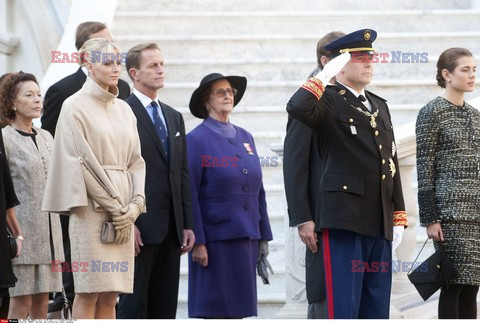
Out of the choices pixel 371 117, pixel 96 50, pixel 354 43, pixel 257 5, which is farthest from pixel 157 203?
pixel 257 5

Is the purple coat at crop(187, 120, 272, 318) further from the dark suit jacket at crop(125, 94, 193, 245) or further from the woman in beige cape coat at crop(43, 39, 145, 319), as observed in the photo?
the woman in beige cape coat at crop(43, 39, 145, 319)

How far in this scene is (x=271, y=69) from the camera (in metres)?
11.4

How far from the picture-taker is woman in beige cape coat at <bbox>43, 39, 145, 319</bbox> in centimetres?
654

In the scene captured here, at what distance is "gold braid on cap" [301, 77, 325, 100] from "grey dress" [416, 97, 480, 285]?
110cm

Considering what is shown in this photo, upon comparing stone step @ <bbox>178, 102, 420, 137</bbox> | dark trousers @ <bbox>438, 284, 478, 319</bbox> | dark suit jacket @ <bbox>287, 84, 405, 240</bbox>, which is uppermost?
stone step @ <bbox>178, 102, 420, 137</bbox>

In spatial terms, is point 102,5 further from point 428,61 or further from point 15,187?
point 15,187

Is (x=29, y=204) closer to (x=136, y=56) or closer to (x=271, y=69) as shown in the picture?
(x=136, y=56)

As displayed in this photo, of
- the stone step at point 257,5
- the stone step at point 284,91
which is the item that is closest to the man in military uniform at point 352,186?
the stone step at point 284,91

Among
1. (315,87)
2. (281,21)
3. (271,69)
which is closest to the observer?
(315,87)

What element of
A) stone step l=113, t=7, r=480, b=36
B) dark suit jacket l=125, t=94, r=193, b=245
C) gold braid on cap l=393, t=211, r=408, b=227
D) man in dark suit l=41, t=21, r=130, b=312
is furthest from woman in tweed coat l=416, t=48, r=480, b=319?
stone step l=113, t=7, r=480, b=36

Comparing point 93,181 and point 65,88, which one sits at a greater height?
point 65,88

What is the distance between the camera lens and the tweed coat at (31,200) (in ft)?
24.5

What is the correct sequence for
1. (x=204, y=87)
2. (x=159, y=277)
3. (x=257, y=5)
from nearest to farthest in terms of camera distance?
(x=159, y=277) < (x=204, y=87) < (x=257, y=5)

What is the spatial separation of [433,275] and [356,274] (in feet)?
2.70
